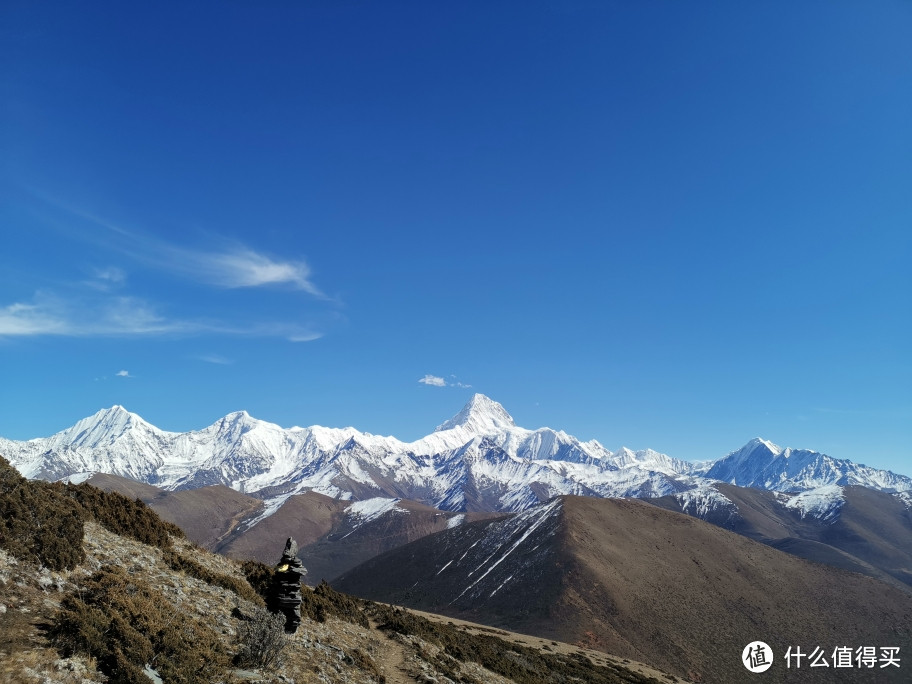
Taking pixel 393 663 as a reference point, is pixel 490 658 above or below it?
below

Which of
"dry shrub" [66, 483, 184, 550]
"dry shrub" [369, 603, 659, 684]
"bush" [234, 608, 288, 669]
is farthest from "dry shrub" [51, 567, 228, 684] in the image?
"dry shrub" [369, 603, 659, 684]

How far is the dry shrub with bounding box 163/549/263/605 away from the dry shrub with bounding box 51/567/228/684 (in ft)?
16.8

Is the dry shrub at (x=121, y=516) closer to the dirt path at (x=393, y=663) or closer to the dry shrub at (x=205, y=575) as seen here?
the dry shrub at (x=205, y=575)

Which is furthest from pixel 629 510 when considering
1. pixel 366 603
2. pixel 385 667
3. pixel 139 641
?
pixel 139 641

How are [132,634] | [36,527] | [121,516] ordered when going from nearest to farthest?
[132,634] → [36,527] → [121,516]

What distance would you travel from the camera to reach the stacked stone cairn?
23594 mm

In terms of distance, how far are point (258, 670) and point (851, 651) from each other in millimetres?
136210

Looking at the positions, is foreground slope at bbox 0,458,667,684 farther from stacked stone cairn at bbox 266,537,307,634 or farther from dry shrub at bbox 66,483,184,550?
stacked stone cairn at bbox 266,537,307,634

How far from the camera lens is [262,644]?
19172 millimetres

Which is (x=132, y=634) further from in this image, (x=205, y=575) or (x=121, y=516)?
(x=121, y=516)

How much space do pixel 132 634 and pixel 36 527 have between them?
6.30m

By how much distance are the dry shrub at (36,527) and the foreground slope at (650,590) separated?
97779mm

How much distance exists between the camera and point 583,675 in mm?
46656

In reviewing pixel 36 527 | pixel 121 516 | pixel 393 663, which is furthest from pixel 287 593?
pixel 36 527
